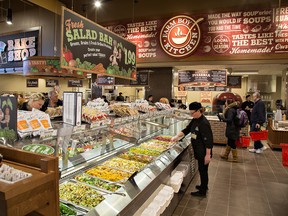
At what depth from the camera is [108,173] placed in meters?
2.62

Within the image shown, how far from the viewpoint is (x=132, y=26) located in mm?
7855

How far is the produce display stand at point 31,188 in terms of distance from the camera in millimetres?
941

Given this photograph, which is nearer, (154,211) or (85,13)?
(154,211)

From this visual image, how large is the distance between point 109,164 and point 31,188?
6.38 feet

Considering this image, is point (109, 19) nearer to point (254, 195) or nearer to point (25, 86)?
point (254, 195)

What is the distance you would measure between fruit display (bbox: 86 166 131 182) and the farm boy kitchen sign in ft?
26.2

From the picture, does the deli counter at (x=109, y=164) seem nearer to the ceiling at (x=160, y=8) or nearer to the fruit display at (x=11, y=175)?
the fruit display at (x=11, y=175)

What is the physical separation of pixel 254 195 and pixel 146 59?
5.16 meters

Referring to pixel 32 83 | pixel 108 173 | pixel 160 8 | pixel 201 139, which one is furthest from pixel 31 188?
pixel 32 83

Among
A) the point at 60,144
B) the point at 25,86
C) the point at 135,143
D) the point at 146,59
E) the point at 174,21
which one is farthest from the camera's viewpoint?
the point at 25,86

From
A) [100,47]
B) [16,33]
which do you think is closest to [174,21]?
[100,47]

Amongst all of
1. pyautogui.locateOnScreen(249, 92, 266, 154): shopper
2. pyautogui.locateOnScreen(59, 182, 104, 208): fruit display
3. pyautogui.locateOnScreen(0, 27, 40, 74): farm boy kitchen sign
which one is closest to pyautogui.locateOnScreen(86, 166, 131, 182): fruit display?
pyautogui.locateOnScreen(59, 182, 104, 208): fruit display

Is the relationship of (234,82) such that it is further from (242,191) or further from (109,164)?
(109,164)

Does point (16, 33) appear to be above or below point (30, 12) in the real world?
below
